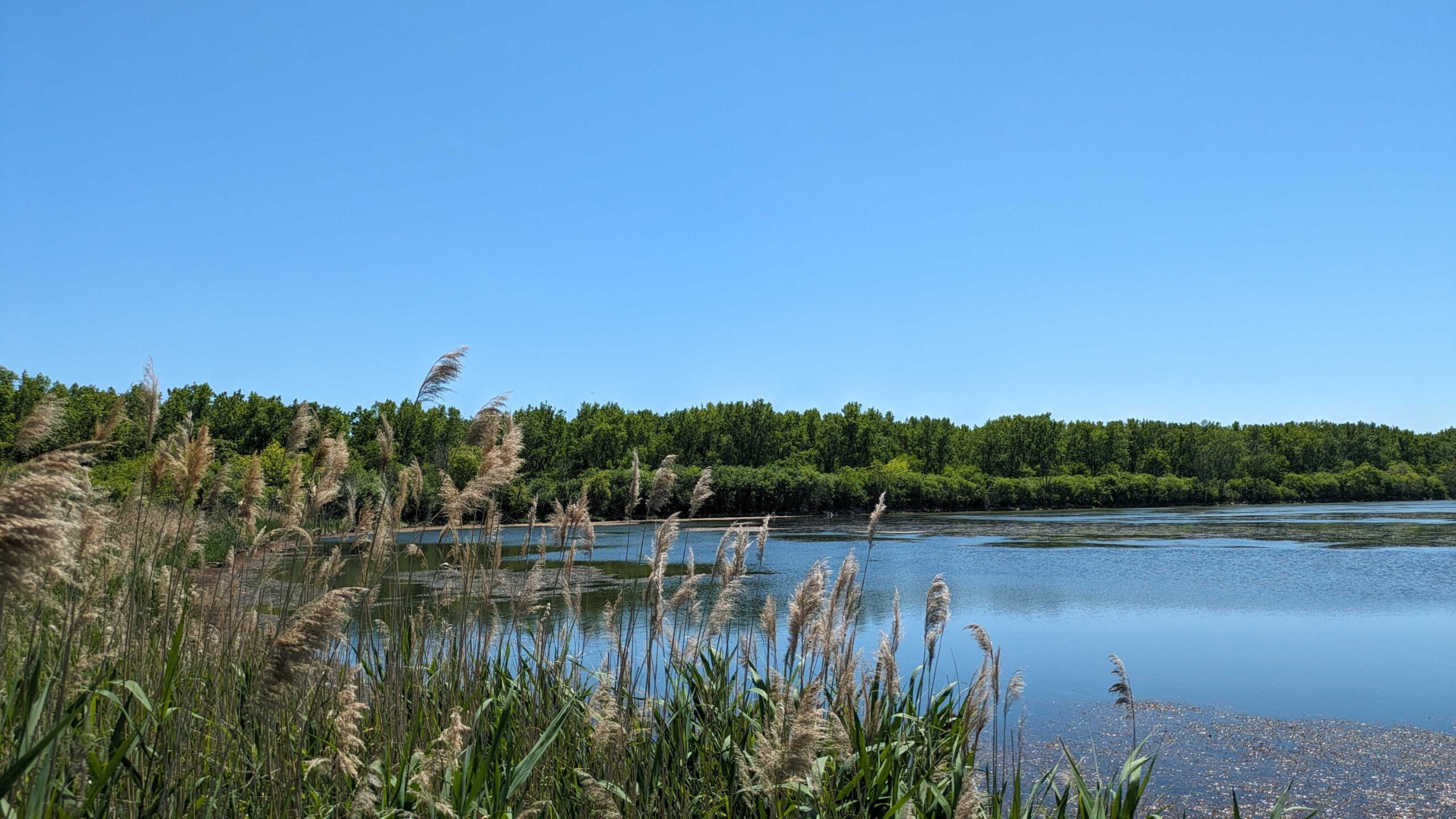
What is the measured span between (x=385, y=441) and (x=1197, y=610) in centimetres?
1722

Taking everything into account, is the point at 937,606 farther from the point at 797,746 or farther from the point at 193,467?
the point at 193,467

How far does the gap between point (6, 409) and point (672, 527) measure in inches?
2204

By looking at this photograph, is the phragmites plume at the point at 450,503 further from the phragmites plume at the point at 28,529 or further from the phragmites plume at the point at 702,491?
the phragmites plume at the point at 28,529

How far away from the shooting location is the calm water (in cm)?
1116

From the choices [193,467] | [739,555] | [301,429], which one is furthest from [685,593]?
[193,467]

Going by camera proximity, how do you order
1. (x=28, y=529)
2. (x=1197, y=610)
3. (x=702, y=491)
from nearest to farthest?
1. (x=28, y=529)
2. (x=702, y=491)
3. (x=1197, y=610)

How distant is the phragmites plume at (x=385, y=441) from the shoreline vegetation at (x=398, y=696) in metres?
0.02

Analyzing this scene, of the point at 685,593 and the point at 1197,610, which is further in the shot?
the point at 1197,610

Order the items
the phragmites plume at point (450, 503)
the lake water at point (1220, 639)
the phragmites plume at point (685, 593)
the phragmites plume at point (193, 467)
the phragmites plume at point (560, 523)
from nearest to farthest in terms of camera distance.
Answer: the phragmites plume at point (193, 467) < the phragmites plume at point (450, 503) < the phragmites plume at point (685, 593) < the phragmites plume at point (560, 523) < the lake water at point (1220, 639)

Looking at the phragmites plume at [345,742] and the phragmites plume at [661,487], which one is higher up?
the phragmites plume at [661,487]

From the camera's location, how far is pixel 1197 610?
1752 centimetres

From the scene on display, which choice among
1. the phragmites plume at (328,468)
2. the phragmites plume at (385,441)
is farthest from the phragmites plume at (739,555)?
the phragmites plume at (328,468)

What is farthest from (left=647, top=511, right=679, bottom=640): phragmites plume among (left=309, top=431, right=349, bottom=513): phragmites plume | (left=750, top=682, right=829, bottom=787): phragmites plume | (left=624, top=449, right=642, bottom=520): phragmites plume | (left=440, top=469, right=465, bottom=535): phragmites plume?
(left=309, top=431, right=349, bottom=513): phragmites plume

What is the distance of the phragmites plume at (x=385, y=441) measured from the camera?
4738 mm
